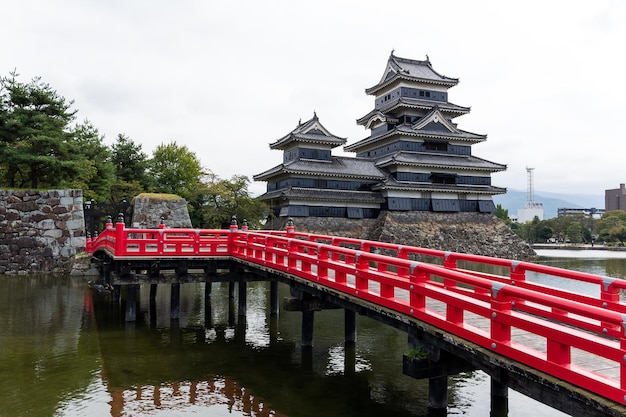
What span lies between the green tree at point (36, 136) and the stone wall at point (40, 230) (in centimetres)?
193

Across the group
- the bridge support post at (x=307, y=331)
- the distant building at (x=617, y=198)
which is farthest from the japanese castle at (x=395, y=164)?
the distant building at (x=617, y=198)

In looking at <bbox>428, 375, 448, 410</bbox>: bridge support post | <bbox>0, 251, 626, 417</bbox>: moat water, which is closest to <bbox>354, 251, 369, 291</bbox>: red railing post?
<bbox>428, 375, 448, 410</bbox>: bridge support post

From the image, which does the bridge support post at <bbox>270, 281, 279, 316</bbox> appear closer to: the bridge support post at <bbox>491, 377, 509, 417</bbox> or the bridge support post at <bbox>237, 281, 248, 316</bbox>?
the bridge support post at <bbox>237, 281, 248, 316</bbox>

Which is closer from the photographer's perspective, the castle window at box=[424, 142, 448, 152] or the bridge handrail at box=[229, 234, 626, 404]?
the bridge handrail at box=[229, 234, 626, 404]

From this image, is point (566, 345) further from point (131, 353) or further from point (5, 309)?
point (5, 309)

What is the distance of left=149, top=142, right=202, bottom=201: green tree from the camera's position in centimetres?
4656

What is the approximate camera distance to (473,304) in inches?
248

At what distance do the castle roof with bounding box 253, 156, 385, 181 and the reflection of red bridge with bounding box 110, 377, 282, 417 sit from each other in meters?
31.3

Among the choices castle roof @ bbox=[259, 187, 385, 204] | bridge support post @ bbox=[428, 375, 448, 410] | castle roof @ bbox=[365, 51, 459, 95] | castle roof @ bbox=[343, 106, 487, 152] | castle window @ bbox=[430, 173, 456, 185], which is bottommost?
bridge support post @ bbox=[428, 375, 448, 410]

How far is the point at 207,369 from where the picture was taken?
1150cm

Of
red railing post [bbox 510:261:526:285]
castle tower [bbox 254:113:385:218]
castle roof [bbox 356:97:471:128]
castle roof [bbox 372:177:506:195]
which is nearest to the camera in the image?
red railing post [bbox 510:261:526:285]

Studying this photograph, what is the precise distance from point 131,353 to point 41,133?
2132 cm

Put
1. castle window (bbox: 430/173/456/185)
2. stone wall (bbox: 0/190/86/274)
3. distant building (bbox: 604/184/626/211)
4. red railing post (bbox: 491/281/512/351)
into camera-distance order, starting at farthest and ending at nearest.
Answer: distant building (bbox: 604/184/626/211) → castle window (bbox: 430/173/456/185) → stone wall (bbox: 0/190/86/274) → red railing post (bbox: 491/281/512/351)

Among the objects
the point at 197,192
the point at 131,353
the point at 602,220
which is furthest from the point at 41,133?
the point at 602,220
